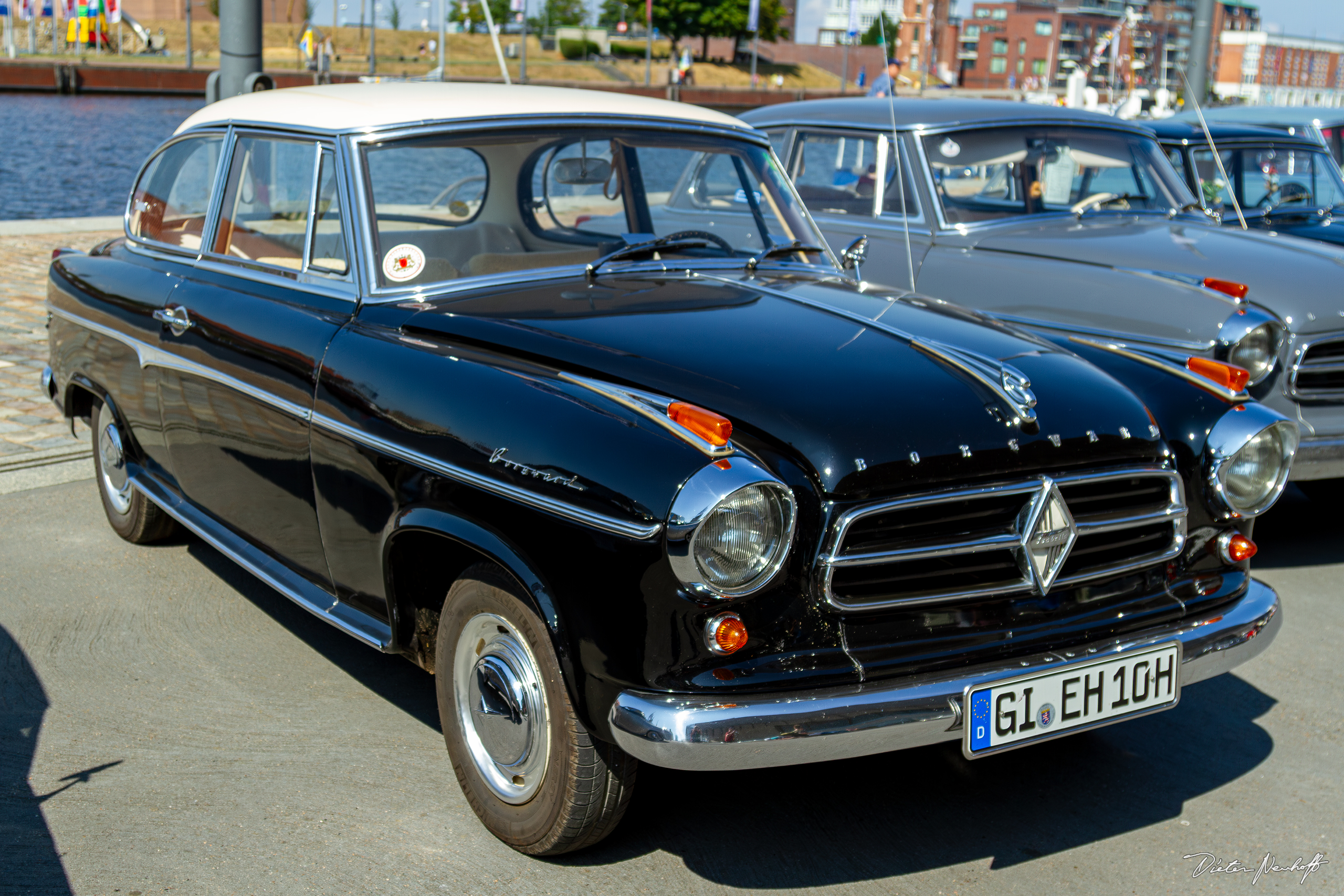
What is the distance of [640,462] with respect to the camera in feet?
8.37

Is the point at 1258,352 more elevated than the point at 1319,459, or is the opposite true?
the point at 1258,352

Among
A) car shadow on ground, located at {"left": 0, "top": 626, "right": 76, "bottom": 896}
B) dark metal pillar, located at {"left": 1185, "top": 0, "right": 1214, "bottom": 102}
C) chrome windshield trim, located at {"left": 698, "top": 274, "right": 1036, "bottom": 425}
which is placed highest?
dark metal pillar, located at {"left": 1185, "top": 0, "right": 1214, "bottom": 102}

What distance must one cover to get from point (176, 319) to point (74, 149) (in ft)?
101

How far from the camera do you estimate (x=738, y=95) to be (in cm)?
7919

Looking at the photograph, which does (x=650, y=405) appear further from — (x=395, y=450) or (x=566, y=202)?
(x=566, y=202)

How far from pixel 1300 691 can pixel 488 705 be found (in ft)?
8.73

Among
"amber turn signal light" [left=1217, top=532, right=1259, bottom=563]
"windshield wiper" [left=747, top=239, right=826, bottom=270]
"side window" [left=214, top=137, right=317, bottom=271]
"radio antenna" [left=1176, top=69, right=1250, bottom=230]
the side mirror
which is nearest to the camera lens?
"amber turn signal light" [left=1217, top=532, right=1259, bottom=563]

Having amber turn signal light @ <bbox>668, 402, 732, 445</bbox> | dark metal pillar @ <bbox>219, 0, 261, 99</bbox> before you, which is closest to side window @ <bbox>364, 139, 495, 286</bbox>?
amber turn signal light @ <bbox>668, 402, 732, 445</bbox>

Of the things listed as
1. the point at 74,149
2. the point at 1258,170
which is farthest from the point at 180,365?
the point at 74,149

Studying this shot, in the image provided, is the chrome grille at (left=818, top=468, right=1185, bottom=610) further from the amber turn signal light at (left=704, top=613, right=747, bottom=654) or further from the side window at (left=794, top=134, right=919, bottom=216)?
the side window at (left=794, top=134, right=919, bottom=216)

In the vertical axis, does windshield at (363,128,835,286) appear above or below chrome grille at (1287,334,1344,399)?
above

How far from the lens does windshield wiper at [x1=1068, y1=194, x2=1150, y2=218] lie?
647cm

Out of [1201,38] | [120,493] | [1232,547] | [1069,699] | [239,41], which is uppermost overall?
[1201,38]

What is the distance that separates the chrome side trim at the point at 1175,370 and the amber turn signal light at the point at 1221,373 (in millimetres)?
14
